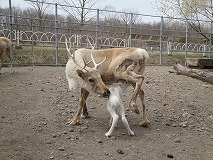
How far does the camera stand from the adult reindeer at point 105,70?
5.22 metres

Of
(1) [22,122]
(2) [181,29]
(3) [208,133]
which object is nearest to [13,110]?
(1) [22,122]

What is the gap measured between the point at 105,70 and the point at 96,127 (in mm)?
1215

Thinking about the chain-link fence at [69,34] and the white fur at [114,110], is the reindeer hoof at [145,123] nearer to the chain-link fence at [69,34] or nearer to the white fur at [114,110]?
the white fur at [114,110]

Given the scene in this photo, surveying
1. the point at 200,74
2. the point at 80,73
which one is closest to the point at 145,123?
the point at 80,73

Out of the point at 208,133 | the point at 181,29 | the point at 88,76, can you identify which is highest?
the point at 181,29

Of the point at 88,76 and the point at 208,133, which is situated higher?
the point at 88,76

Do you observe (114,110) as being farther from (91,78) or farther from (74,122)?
(74,122)

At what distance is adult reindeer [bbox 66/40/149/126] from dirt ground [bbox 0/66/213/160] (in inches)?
17.0

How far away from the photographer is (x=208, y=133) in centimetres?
534

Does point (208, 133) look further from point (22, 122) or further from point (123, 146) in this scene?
point (22, 122)

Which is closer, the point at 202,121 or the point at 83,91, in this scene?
the point at 83,91

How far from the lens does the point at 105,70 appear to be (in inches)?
229

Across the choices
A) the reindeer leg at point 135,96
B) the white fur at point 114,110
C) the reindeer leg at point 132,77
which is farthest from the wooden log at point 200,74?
the white fur at point 114,110

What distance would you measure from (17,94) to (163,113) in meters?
3.47
